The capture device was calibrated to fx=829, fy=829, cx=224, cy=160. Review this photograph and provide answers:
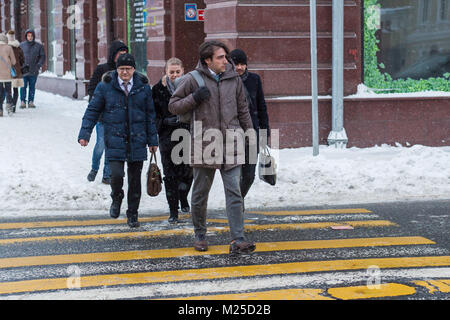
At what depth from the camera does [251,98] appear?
8.35 metres

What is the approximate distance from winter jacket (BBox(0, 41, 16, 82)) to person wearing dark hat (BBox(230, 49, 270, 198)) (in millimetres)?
10969

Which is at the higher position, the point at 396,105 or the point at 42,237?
the point at 396,105

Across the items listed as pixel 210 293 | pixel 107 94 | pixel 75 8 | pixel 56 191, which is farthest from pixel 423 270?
pixel 75 8

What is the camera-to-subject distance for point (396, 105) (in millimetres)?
14055

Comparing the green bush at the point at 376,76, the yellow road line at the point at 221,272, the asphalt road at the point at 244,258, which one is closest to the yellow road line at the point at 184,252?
the asphalt road at the point at 244,258

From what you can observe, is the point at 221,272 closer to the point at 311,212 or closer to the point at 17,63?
the point at 311,212

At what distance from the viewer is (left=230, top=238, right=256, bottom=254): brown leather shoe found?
7.18m

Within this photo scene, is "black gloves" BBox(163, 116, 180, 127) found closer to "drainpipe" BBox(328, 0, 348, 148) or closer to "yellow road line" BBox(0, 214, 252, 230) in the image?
"yellow road line" BBox(0, 214, 252, 230)

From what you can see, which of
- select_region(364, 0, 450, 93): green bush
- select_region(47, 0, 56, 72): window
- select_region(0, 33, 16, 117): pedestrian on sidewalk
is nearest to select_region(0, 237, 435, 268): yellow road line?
select_region(364, 0, 450, 93): green bush

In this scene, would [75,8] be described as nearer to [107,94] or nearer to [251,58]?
[251,58]

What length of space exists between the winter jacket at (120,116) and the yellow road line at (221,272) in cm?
213

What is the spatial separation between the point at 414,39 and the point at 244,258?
8623 mm

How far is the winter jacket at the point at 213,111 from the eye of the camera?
23.5 ft

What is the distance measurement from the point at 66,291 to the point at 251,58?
8166 millimetres
